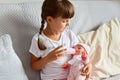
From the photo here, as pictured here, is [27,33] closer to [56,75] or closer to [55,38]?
[55,38]

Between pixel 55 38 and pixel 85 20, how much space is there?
13.1 inches

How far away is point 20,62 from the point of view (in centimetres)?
136

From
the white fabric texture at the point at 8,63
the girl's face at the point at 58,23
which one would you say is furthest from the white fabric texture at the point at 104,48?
the white fabric texture at the point at 8,63

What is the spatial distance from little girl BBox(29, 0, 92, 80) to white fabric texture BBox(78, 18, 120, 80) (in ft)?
0.42

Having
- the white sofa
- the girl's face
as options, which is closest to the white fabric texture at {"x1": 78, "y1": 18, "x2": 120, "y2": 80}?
the white sofa

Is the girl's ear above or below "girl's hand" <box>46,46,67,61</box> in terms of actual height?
above

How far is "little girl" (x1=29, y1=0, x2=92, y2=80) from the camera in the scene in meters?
1.35

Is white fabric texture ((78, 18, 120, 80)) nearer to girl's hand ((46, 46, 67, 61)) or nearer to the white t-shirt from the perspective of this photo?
the white t-shirt

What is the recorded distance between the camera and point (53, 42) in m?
1.45

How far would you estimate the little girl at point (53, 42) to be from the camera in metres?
1.35

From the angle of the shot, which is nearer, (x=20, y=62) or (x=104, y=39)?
(x=20, y=62)

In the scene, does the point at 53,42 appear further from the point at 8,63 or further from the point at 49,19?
the point at 8,63

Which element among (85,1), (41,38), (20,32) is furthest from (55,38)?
(85,1)

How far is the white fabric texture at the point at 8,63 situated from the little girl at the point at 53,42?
0.38 feet
